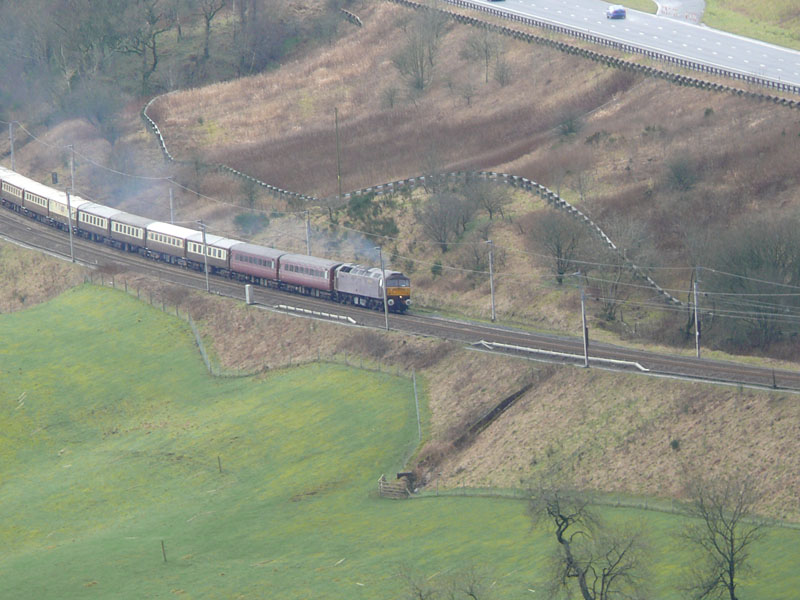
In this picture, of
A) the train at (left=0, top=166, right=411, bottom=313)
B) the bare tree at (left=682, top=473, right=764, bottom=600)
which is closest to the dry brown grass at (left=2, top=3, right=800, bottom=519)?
the train at (left=0, top=166, right=411, bottom=313)

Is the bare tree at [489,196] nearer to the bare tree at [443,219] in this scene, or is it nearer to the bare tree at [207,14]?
the bare tree at [443,219]

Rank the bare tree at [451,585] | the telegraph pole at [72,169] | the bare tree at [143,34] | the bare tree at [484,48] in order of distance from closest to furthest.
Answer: the bare tree at [451,585]
the telegraph pole at [72,169]
the bare tree at [484,48]
the bare tree at [143,34]

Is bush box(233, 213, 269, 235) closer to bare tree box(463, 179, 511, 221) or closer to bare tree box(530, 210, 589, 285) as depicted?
bare tree box(463, 179, 511, 221)

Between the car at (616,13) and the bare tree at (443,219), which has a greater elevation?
the car at (616,13)

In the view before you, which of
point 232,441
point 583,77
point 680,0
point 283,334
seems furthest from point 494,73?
point 232,441

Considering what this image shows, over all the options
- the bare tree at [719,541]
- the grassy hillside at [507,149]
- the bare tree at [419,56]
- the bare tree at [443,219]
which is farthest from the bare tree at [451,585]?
the bare tree at [419,56]

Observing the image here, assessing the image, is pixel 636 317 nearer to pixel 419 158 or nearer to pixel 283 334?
pixel 283 334
